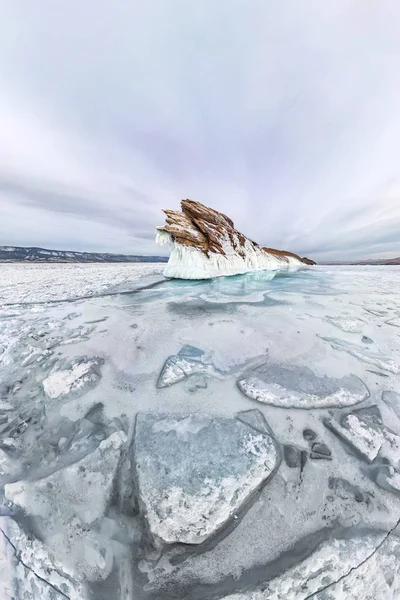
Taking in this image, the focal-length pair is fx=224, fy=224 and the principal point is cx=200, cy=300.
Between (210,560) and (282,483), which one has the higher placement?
(282,483)

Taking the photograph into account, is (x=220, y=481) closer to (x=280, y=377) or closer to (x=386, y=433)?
(x=280, y=377)

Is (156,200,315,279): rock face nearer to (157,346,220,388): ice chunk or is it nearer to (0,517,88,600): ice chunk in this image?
(157,346,220,388): ice chunk

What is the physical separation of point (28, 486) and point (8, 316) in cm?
407

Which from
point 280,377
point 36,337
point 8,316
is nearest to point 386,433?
point 280,377

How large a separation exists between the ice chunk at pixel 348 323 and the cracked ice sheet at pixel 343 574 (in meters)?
2.91

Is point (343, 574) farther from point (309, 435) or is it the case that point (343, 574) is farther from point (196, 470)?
point (196, 470)

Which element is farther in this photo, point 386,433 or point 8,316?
point 8,316

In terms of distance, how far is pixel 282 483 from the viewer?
150 cm

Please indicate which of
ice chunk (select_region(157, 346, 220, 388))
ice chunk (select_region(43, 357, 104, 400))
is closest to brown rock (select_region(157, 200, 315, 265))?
ice chunk (select_region(157, 346, 220, 388))

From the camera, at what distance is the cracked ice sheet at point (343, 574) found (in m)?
1.13

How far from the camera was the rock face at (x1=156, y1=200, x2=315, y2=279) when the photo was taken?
38.5ft

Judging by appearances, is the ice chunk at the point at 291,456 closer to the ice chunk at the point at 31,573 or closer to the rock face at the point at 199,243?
the ice chunk at the point at 31,573

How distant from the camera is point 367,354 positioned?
114 inches

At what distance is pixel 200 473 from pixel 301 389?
4.20ft
